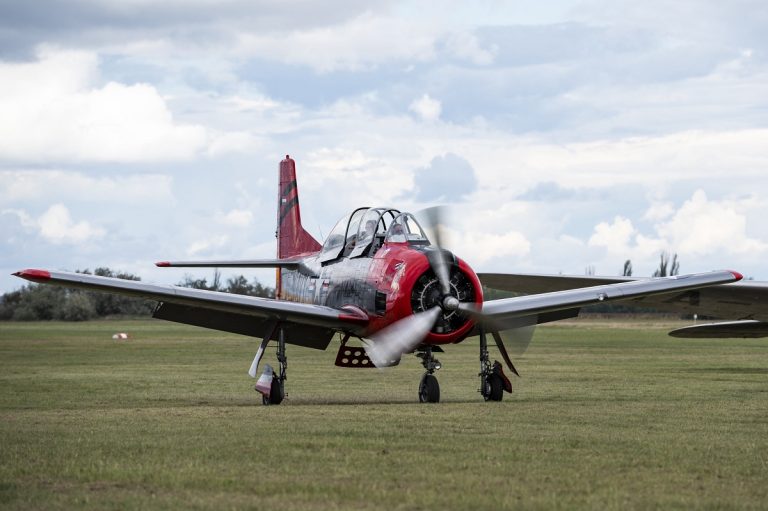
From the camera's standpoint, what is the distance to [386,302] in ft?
48.2

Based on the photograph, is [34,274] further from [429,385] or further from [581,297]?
[581,297]

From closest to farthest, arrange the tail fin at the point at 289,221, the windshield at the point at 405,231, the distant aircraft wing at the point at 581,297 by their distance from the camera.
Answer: the distant aircraft wing at the point at 581,297, the windshield at the point at 405,231, the tail fin at the point at 289,221

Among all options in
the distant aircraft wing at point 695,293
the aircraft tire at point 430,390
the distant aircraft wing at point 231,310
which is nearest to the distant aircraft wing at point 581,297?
the aircraft tire at point 430,390

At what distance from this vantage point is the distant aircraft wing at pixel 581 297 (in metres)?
15.0

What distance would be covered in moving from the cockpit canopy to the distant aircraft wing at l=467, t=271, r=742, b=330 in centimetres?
130

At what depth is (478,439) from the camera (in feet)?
32.7

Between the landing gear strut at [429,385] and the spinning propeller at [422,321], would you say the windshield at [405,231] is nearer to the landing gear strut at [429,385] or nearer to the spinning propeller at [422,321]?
the spinning propeller at [422,321]

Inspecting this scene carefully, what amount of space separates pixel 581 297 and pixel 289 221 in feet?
29.1

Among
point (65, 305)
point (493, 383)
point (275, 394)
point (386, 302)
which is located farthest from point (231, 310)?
point (65, 305)

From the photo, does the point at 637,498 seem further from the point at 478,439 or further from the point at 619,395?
the point at 619,395

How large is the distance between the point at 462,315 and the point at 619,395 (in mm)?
2655

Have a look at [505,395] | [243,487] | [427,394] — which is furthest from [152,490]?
[505,395]

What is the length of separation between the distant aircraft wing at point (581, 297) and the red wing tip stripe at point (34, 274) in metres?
5.18

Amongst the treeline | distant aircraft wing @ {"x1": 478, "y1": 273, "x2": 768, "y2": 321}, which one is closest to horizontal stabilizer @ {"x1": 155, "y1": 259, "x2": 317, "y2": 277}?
distant aircraft wing @ {"x1": 478, "y1": 273, "x2": 768, "y2": 321}
